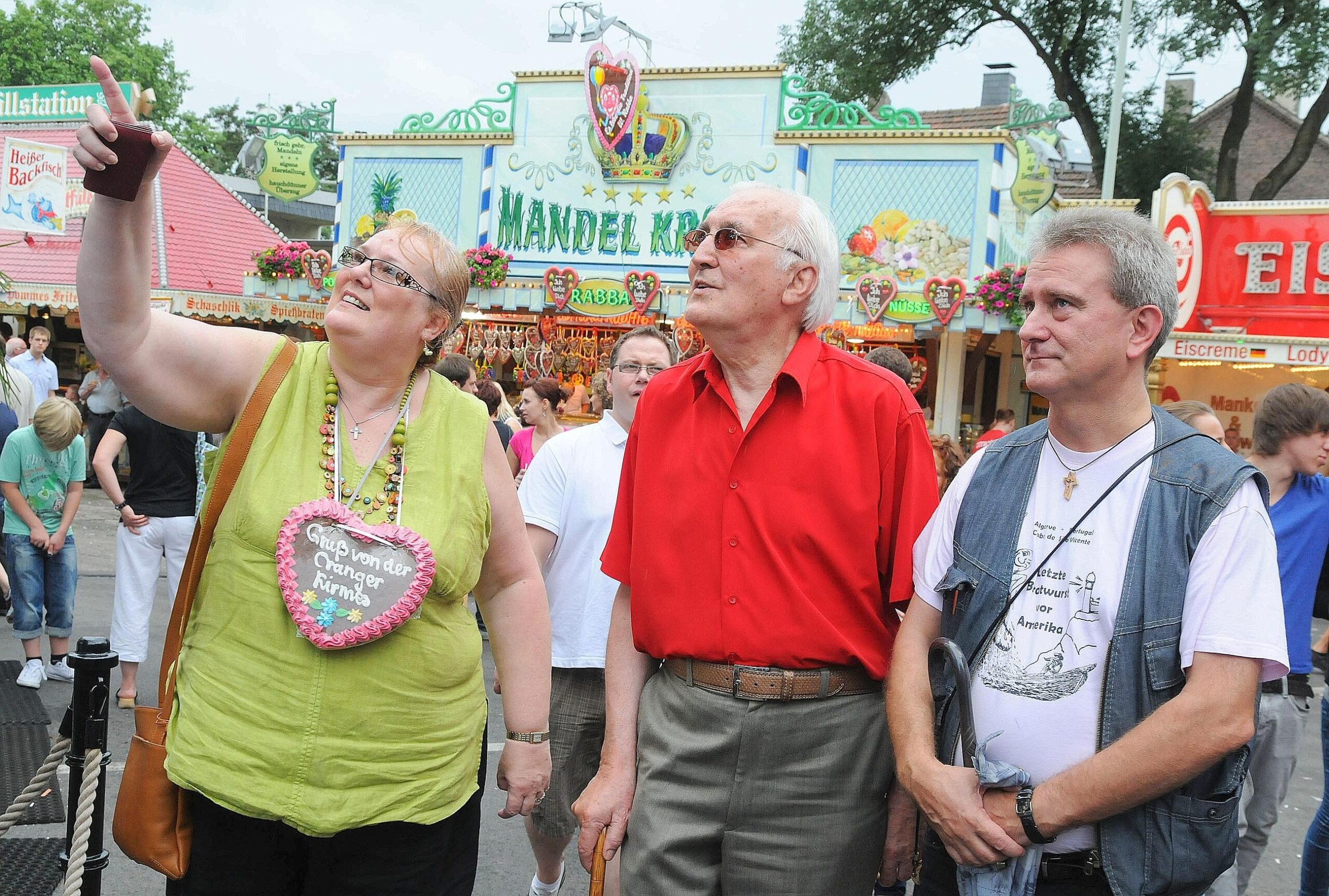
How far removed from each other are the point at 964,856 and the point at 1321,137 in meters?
31.9

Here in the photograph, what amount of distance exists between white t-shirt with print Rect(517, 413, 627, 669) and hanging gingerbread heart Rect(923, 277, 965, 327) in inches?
402

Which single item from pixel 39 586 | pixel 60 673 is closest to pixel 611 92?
pixel 39 586

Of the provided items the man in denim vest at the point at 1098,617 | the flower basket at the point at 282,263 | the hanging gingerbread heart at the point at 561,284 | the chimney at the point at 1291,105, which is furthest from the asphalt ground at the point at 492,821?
the chimney at the point at 1291,105

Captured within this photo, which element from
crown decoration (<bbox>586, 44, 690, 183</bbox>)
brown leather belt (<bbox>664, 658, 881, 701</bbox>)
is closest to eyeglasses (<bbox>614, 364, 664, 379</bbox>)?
brown leather belt (<bbox>664, 658, 881, 701</bbox>)

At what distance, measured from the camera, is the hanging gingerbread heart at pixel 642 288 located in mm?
14352

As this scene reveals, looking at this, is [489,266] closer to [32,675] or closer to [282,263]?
[282,263]

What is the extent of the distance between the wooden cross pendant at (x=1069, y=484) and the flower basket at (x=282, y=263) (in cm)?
1563

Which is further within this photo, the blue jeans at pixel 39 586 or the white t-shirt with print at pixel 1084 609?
the blue jeans at pixel 39 586

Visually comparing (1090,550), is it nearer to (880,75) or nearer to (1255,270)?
(1255,270)

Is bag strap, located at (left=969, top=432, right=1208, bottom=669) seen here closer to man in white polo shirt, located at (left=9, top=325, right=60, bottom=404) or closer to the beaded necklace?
the beaded necklace

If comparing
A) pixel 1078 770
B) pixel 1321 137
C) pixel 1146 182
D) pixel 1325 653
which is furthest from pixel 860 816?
pixel 1321 137

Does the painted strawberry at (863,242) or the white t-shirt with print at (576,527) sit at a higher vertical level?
the painted strawberry at (863,242)

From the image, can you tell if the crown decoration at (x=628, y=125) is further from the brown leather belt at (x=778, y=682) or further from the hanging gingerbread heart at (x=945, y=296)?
the brown leather belt at (x=778, y=682)

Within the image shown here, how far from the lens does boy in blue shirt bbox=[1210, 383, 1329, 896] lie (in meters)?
3.94
